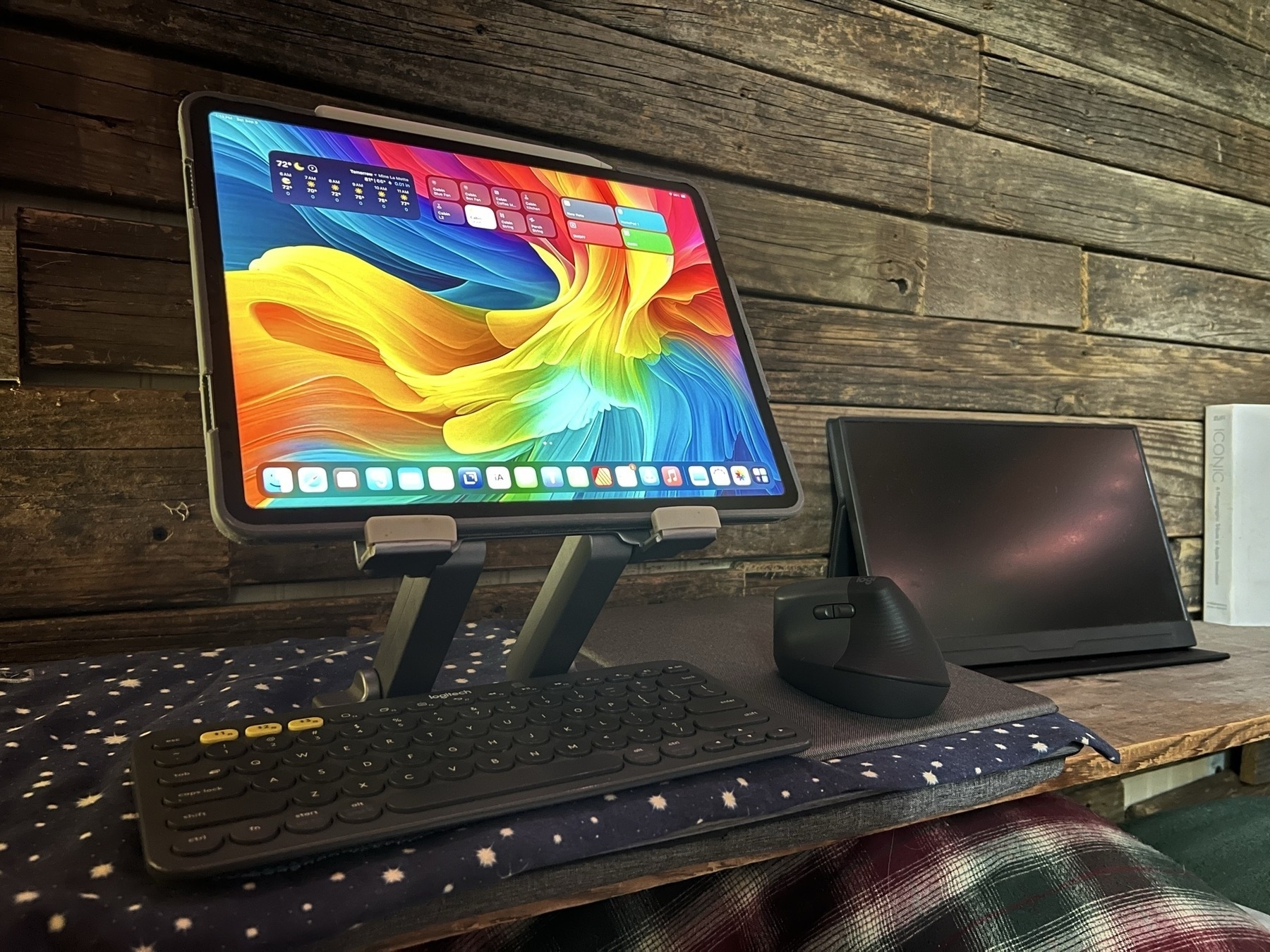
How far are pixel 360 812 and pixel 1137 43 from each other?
1.79 meters

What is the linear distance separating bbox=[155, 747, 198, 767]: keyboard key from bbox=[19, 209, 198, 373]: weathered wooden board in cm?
55

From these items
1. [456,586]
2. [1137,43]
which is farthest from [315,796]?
[1137,43]

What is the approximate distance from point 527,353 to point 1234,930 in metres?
0.66

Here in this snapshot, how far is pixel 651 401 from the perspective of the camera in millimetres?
662

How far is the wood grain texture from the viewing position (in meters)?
0.71

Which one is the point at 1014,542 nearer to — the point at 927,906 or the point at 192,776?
the point at 927,906

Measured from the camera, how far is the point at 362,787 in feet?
1.42

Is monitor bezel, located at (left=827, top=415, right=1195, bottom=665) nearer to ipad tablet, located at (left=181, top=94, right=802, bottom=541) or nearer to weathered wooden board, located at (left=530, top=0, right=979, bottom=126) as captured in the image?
ipad tablet, located at (left=181, top=94, right=802, bottom=541)

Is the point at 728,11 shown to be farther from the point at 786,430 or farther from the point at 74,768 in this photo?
the point at 74,768

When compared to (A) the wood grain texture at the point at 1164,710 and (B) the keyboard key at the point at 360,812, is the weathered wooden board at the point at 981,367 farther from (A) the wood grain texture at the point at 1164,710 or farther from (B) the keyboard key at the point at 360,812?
(B) the keyboard key at the point at 360,812

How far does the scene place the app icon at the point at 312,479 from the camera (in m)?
0.51

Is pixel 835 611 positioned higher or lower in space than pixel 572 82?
lower

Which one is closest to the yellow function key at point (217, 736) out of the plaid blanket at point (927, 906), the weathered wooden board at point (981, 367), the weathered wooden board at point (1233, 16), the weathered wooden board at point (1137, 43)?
the plaid blanket at point (927, 906)

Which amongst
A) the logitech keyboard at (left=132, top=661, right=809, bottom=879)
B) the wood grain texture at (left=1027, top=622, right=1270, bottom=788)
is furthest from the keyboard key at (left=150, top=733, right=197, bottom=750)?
the wood grain texture at (left=1027, top=622, right=1270, bottom=788)
